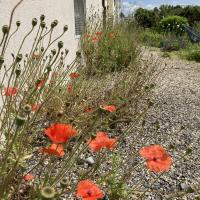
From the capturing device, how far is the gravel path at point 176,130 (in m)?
3.38

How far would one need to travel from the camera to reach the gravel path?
3.38 metres

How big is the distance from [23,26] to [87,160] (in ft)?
6.02

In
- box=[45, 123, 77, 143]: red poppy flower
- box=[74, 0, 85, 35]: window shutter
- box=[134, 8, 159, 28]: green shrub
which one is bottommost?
box=[134, 8, 159, 28]: green shrub

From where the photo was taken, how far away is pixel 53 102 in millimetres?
4043

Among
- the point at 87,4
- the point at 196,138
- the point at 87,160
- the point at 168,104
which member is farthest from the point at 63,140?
the point at 87,4

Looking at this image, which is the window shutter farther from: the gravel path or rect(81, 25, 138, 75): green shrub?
the gravel path

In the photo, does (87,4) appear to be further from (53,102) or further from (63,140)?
(63,140)

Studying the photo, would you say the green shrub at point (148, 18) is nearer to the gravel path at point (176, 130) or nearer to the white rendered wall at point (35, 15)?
the gravel path at point (176, 130)

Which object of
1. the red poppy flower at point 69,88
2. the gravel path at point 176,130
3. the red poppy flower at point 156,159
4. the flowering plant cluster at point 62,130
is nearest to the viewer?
the flowering plant cluster at point 62,130

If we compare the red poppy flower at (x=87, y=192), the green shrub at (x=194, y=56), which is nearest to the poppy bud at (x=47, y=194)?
the red poppy flower at (x=87, y=192)

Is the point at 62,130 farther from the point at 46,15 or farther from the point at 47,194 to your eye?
the point at 46,15

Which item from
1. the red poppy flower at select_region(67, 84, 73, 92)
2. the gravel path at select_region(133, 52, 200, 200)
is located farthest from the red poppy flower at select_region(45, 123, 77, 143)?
the red poppy flower at select_region(67, 84, 73, 92)

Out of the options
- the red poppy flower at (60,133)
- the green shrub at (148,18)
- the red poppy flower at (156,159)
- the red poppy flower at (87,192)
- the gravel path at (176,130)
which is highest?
the red poppy flower at (60,133)

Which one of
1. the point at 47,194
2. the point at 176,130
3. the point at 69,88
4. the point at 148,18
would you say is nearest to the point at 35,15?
the point at 69,88
